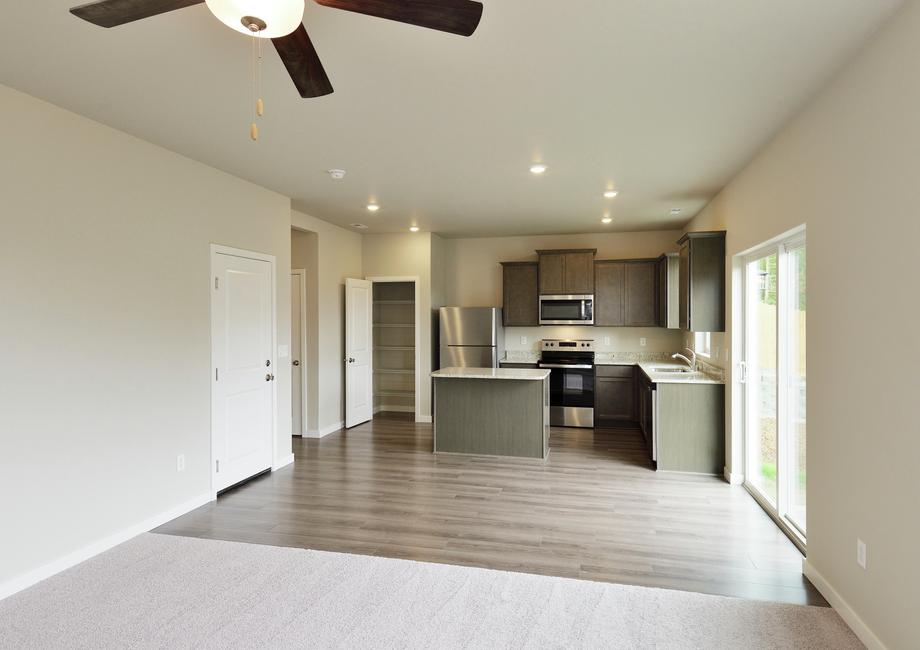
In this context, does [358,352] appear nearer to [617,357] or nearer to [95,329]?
[617,357]

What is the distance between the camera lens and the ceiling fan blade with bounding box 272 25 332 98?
1.83m

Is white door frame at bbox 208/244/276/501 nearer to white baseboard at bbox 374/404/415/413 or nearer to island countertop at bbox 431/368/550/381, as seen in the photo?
island countertop at bbox 431/368/550/381

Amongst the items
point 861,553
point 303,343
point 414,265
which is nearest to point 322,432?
point 303,343

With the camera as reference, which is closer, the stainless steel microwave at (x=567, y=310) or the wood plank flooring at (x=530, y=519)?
the wood plank flooring at (x=530, y=519)

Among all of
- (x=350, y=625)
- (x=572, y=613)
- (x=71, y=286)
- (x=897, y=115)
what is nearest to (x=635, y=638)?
(x=572, y=613)

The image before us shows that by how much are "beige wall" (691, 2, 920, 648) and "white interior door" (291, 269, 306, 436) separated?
5.14 metres

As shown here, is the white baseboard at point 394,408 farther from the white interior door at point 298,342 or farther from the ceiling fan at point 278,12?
the ceiling fan at point 278,12

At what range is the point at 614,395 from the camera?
7.05m

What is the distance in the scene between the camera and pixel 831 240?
272 cm

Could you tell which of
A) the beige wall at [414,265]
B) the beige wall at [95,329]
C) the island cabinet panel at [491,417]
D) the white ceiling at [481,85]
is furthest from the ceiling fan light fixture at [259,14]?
the beige wall at [414,265]

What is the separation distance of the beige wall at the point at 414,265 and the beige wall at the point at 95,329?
321 centimetres

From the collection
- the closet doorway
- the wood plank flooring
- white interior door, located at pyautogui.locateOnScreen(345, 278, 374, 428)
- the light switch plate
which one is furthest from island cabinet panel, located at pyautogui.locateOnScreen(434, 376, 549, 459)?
the light switch plate

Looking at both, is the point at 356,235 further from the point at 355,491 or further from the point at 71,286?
the point at 71,286

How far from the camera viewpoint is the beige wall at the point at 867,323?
2.08 m
